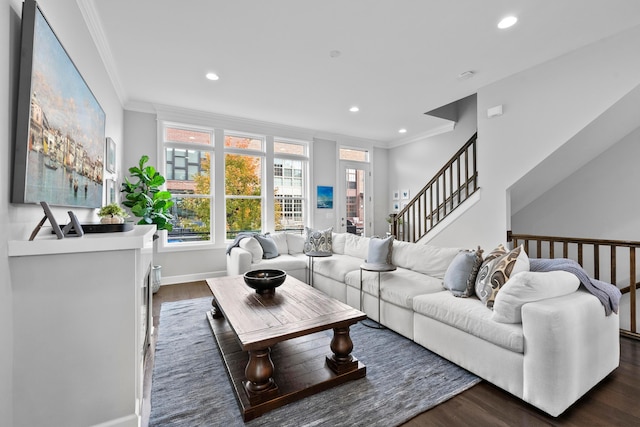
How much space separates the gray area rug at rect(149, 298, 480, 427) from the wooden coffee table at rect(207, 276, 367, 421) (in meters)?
0.07

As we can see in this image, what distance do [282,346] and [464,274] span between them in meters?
1.69

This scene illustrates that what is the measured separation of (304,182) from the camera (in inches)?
240

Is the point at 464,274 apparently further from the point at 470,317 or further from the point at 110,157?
the point at 110,157

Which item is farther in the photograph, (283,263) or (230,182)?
(230,182)

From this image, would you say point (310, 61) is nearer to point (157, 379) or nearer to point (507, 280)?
point (507, 280)

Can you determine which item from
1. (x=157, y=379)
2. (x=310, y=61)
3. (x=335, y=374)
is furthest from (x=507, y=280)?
(x=310, y=61)

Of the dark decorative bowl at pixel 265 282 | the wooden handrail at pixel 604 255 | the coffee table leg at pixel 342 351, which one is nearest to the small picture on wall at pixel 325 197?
the wooden handrail at pixel 604 255

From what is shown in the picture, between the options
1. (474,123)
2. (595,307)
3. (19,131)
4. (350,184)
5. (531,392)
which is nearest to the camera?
(19,131)

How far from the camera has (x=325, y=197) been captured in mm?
6301

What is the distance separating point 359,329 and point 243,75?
128 inches

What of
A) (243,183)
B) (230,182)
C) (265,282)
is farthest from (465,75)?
(230,182)

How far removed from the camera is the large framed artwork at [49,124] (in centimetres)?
134

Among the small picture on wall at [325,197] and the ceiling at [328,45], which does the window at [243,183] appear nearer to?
the ceiling at [328,45]

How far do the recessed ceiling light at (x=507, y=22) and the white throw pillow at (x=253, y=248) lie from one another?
3798 mm
